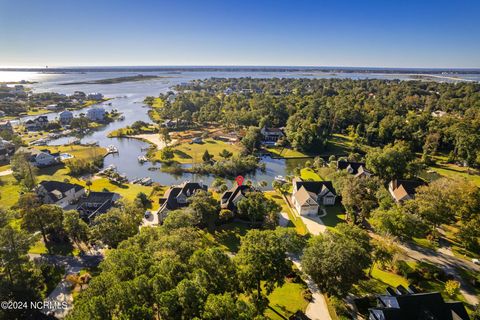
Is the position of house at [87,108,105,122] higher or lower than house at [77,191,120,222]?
higher

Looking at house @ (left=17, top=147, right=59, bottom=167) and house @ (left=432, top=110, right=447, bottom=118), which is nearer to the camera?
house @ (left=17, top=147, right=59, bottom=167)

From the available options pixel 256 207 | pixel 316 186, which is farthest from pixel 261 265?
pixel 316 186

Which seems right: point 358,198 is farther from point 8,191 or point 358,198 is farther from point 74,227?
point 8,191

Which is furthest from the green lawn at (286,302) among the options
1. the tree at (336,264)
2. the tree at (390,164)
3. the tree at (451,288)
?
the tree at (390,164)

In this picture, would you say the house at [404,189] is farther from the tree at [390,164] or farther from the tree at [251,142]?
the tree at [251,142]

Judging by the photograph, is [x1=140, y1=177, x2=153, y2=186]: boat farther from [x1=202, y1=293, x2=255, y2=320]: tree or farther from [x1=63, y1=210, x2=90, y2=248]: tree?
[x1=202, y1=293, x2=255, y2=320]: tree

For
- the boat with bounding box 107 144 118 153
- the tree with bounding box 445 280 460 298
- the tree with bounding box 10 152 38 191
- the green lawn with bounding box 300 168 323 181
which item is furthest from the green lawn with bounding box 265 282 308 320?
the boat with bounding box 107 144 118 153
